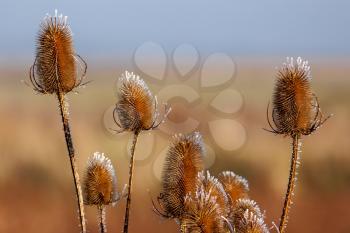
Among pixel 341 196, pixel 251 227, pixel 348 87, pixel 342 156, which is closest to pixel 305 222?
pixel 341 196

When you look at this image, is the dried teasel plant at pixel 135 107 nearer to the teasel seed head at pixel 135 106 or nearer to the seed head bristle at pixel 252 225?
the teasel seed head at pixel 135 106

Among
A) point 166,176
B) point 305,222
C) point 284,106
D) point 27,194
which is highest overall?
point 284,106

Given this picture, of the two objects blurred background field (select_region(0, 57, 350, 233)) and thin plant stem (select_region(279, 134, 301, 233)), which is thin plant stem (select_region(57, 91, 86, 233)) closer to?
thin plant stem (select_region(279, 134, 301, 233))

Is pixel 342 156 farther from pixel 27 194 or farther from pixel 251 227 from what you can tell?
pixel 251 227

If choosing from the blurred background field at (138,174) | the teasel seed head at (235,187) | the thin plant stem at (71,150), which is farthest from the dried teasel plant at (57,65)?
the blurred background field at (138,174)

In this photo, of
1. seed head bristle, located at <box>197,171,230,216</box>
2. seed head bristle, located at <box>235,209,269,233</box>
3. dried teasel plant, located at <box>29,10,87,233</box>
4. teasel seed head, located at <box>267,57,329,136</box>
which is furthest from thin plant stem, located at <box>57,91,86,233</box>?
teasel seed head, located at <box>267,57,329,136</box>

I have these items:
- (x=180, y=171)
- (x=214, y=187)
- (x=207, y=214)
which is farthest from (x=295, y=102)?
(x=207, y=214)

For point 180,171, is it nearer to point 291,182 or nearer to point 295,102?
point 291,182

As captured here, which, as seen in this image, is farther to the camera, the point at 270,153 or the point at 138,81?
the point at 270,153
